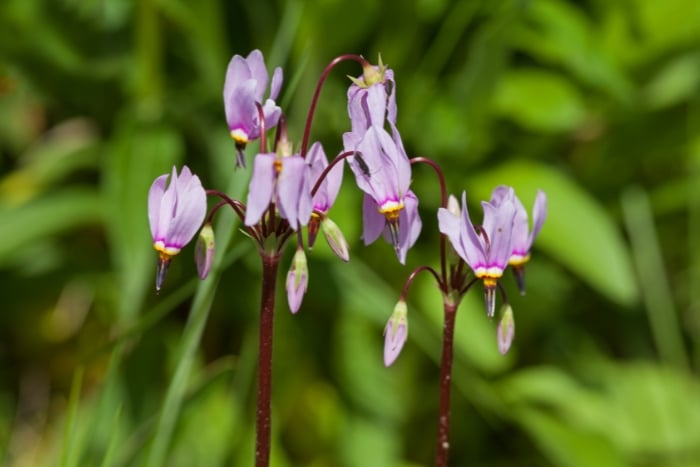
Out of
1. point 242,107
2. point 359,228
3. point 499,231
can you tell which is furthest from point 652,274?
point 242,107

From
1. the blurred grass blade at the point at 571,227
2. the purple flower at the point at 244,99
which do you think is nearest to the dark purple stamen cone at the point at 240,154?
the purple flower at the point at 244,99

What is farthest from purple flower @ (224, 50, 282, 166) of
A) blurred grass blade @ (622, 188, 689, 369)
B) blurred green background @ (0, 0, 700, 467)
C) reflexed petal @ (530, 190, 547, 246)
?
blurred grass blade @ (622, 188, 689, 369)

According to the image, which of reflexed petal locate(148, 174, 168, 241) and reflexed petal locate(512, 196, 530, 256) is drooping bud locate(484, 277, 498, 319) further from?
reflexed petal locate(148, 174, 168, 241)

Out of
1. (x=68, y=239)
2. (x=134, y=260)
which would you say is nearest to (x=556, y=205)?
(x=134, y=260)

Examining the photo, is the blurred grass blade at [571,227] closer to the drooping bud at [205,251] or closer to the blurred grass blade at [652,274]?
the blurred grass blade at [652,274]

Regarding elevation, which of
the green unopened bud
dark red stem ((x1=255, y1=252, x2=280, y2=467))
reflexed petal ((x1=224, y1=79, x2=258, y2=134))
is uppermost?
the green unopened bud

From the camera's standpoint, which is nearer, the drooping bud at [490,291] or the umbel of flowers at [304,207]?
the umbel of flowers at [304,207]

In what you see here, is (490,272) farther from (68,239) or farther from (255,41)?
(68,239)
